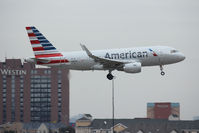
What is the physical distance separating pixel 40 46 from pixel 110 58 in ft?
38.3

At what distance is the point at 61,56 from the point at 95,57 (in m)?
6.01

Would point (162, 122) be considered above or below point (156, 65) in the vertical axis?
below

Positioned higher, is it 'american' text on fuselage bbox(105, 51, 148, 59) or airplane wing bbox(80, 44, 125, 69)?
'american' text on fuselage bbox(105, 51, 148, 59)

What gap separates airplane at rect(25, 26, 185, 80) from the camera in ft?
267

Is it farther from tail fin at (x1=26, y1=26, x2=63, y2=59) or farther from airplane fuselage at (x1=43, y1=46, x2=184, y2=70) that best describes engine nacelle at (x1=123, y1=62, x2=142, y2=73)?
tail fin at (x1=26, y1=26, x2=63, y2=59)

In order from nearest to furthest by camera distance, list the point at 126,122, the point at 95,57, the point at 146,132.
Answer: the point at 95,57, the point at 146,132, the point at 126,122

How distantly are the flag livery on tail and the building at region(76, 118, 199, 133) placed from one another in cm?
6477

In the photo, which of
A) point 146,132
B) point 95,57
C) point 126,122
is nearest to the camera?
point 95,57

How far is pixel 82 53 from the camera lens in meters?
83.0

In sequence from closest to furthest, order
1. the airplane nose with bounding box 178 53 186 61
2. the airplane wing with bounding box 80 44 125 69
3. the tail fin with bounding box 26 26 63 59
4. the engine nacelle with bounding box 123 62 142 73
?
the airplane wing with bounding box 80 44 125 69 < the engine nacelle with bounding box 123 62 142 73 < the tail fin with bounding box 26 26 63 59 < the airplane nose with bounding box 178 53 186 61

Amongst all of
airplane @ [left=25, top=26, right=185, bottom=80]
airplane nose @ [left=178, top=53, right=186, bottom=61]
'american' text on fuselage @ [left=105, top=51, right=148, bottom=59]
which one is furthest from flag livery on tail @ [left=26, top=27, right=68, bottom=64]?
airplane nose @ [left=178, top=53, right=186, bottom=61]

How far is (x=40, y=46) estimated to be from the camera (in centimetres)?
8481

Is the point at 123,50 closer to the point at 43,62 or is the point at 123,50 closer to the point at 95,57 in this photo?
the point at 95,57

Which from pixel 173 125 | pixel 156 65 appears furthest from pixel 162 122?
pixel 156 65
